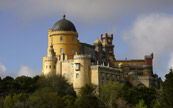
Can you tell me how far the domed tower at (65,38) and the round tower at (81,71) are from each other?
7396 millimetres

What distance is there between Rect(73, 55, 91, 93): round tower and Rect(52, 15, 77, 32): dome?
1064 cm

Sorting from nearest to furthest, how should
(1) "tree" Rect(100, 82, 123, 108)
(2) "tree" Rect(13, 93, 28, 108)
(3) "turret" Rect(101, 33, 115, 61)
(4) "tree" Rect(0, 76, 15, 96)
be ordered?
(2) "tree" Rect(13, 93, 28, 108) → (1) "tree" Rect(100, 82, 123, 108) → (4) "tree" Rect(0, 76, 15, 96) → (3) "turret" Rect(101, 33, 115, 61)

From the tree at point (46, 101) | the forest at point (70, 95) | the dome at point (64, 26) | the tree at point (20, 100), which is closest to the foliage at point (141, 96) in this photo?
the forest at point (70, 95)

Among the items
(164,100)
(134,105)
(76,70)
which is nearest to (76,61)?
(76,70)

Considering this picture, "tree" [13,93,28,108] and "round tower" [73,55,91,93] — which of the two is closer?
"tree" [13,93,28,108]

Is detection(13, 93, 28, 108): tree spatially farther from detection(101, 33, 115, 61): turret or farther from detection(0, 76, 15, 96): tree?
detection(101, 33, 115, 61): turret

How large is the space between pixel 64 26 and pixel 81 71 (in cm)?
1504

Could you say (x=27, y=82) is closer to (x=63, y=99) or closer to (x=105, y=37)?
(x=63, y=99)

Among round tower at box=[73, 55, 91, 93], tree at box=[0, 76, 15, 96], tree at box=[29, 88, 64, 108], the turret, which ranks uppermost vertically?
the turret

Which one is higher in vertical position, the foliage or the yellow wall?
the yellow wall

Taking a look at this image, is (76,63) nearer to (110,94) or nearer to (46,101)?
(110,94)

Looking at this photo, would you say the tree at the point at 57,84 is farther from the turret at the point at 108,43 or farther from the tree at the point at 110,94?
the turret at the point at 108,43

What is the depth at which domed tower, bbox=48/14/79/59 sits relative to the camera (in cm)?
10194

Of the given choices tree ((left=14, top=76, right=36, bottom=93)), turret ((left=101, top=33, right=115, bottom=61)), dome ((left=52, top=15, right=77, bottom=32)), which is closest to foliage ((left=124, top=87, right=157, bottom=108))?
tree ((left=14, top=76, right=36, bottom=93))
